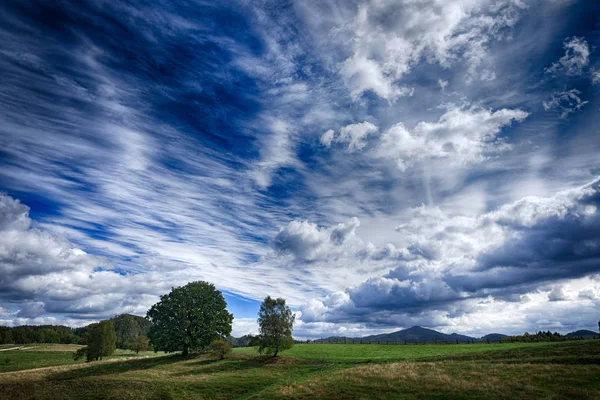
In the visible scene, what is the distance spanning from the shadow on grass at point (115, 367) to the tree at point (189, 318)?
12.8ft

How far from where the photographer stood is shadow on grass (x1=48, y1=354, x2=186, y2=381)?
5815cm

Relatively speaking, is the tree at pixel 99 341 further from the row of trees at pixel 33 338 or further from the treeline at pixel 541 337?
the row of trees at pixel 33 338

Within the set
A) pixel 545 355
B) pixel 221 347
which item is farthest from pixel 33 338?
pixel 545 355

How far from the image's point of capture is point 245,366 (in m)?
64.1

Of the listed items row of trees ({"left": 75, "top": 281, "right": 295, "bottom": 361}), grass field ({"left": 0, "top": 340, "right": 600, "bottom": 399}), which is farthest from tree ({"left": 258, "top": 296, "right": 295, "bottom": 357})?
grass field ({"left": 0, "top": 340, "right": 600, "bottom": 399})

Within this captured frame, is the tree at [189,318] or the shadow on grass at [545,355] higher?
the tree at [189,318]

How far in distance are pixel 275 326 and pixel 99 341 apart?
5139 cm

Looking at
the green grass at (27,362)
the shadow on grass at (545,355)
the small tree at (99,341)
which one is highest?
the small tree at (99,341)

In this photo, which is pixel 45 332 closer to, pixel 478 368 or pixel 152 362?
pixel 152 362

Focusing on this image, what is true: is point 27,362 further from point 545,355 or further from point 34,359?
point 545,355

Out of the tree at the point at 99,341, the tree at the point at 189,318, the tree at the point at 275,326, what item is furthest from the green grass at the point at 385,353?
the tree at the point at 99,341

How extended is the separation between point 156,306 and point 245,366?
3378 cm

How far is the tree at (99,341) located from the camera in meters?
86.4

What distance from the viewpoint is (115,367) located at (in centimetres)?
6725
